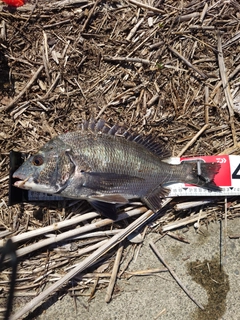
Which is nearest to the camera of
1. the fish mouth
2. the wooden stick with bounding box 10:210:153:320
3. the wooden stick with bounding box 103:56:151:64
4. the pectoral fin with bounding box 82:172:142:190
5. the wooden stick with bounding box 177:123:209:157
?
the fish mouth

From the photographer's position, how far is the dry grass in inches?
145

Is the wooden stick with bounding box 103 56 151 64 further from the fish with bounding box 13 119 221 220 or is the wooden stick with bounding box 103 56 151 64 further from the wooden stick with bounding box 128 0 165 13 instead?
the fish with bounding box 13 119 221 220

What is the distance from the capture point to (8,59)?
368 centimetres

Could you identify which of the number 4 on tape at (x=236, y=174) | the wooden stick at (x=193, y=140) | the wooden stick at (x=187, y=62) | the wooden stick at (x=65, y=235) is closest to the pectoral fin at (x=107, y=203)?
the wooden stick at (x=65, y=235)

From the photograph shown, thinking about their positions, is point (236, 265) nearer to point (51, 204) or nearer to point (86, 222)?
point (86, 222)

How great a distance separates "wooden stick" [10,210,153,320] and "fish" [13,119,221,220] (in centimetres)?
22

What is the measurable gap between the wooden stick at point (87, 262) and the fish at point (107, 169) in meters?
0.22

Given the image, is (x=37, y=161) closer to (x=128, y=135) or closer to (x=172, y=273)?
(x=128, y=135)

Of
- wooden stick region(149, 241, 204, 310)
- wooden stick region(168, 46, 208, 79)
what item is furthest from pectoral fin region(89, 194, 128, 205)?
wooden stick region(168, 46, 208, 79)

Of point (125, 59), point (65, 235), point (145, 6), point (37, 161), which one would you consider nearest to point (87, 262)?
point (65, 235)

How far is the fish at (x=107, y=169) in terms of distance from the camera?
10.9 ft

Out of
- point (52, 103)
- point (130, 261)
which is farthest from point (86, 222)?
point (52, 103)

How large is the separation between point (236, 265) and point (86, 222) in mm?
1726

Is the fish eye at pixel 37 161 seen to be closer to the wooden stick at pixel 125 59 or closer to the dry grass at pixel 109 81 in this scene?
the dry grass at pixel 109 81
